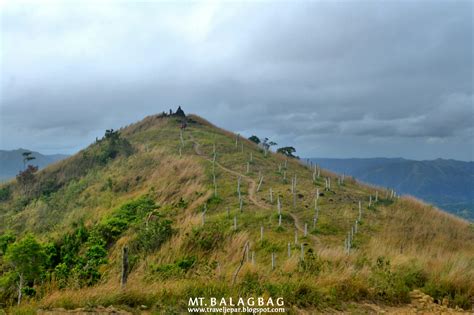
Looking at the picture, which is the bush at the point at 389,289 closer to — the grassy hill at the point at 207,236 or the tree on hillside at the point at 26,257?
the grassy hill at the point at 207,236

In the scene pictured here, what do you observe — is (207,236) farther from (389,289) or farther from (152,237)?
(389,289)

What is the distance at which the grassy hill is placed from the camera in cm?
717

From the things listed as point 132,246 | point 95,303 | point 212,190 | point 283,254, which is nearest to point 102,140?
point 212,190

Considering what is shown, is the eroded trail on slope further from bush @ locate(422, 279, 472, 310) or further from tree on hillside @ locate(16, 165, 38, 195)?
tree on hillside @ locate(16, 165, 38, 195)

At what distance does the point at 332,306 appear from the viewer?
22.2ft

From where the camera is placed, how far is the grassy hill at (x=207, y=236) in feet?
23.5

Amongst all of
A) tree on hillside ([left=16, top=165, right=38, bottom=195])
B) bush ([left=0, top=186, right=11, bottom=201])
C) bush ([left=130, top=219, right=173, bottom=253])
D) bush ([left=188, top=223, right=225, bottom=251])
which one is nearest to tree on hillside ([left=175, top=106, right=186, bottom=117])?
tree on hillside ([left=16, top=165, right=38, bottom=195])

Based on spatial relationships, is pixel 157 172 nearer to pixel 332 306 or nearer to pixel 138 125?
pixel 332 306

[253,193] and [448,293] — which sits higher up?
[253,193]

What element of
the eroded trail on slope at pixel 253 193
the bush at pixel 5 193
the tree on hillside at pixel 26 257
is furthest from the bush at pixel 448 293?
the bush at pixel 5 193

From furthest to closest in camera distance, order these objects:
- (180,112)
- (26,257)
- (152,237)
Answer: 1. (180,112)
2. (152,237)
3. (26,257)

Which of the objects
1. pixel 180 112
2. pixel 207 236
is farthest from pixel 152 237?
pixel 180 112

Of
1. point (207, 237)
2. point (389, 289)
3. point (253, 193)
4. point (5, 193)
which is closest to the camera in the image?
point (389, 289)

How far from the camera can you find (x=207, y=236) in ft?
56.6
